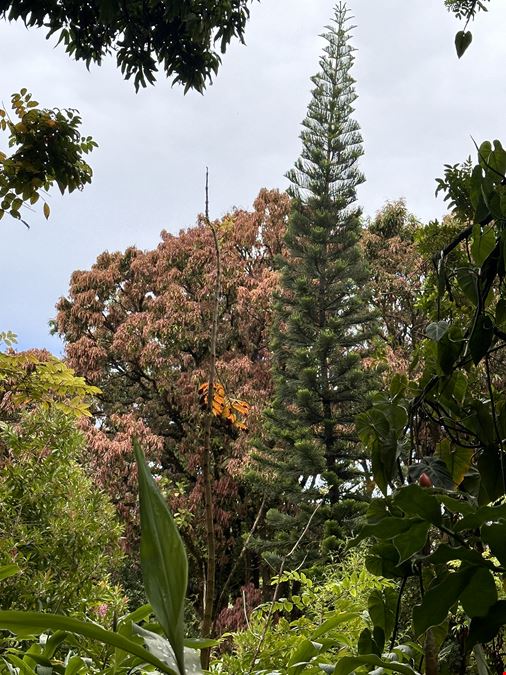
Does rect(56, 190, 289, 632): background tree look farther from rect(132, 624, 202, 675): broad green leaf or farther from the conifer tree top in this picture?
rect(132, 624, 202, 675): broad green leaf

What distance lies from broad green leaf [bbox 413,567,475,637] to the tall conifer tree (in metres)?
7.42

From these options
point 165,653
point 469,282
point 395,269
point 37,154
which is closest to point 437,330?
point 469,282

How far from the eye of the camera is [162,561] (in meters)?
0.19

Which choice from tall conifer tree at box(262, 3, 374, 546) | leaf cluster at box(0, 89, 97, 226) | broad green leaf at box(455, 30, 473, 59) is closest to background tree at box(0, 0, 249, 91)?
leaf cluster at box(0, 89, 97, 226)

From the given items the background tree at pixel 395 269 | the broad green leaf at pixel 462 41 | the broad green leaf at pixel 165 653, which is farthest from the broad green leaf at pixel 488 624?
the background tree at pixel 395 269

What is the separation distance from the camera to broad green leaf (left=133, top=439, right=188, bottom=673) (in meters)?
0.19

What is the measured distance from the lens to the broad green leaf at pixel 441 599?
33 cm

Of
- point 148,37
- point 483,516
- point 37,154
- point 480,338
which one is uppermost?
point 148,37

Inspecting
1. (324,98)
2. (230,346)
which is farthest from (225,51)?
(230,346)

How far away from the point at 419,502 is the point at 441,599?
0.15 feet

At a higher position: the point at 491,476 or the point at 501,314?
the point at 501,314

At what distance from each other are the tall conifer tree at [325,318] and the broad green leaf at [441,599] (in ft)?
24.3

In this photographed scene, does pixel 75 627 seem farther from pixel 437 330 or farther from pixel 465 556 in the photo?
pixel 437 330

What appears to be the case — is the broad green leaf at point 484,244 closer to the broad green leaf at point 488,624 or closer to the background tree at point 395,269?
the broad green leaf at point 488,624
